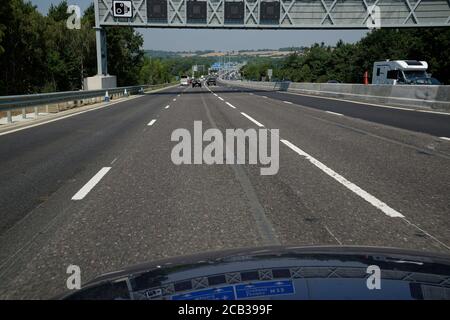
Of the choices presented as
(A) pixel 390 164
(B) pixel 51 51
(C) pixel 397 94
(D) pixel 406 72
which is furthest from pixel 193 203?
(B) pixel 51 51

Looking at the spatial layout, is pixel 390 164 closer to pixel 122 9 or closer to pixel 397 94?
pixel 397 94

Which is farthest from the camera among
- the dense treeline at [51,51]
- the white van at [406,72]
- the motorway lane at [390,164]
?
the dense treeline at [51,51]

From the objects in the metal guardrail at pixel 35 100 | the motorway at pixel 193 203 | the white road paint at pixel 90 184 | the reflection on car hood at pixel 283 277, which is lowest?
the white road paint at pixel 90 184

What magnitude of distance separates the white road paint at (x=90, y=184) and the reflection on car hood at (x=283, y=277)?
3528 mm

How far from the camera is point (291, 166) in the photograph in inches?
309

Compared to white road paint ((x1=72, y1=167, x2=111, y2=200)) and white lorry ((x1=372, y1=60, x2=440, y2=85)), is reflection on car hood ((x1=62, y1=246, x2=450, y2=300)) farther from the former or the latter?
white lorry ((x1=372, y1=60, x2=440, y2=85))

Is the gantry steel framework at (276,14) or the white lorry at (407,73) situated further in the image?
the gantry steel framework at (276,14)

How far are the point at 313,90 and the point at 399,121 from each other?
25.9 metres

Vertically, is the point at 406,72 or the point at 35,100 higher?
the point at 406,72

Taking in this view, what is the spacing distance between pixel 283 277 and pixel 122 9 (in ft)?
134

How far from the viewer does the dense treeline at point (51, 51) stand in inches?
2332

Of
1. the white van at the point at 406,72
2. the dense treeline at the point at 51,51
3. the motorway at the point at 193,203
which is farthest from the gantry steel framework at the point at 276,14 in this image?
the motorway at the point at 193,203

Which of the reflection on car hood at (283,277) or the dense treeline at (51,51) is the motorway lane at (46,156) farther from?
the dense treeline at (51,51)

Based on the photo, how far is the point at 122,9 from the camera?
39.7 m
